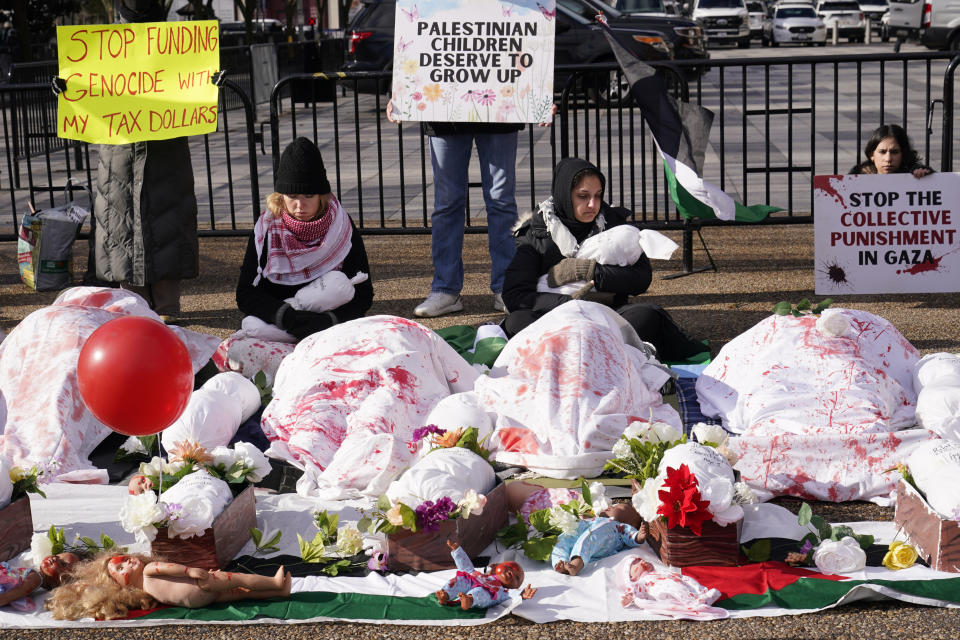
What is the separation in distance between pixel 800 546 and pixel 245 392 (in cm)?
213

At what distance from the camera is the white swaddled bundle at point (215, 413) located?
168 inches

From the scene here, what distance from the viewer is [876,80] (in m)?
23.6

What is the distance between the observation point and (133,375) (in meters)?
3.38

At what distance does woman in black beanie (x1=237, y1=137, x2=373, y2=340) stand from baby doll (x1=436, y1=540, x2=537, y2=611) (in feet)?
7.45

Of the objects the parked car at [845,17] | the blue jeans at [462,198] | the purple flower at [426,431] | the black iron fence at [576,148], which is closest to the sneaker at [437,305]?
the blue jeans at [462,198]

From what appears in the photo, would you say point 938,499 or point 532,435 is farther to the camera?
point 532,435

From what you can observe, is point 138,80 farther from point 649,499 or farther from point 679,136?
point 649,499

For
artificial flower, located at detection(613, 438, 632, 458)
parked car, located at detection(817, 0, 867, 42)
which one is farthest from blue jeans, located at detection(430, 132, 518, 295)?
parked car, located at detection(817, 0, 867, 42)

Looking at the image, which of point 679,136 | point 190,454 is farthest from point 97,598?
point 679,136

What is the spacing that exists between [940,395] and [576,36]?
1400 cm

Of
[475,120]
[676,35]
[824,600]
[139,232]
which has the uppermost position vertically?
[676,35]

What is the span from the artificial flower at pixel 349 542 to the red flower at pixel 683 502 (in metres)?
0.90

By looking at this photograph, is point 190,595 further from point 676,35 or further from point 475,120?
point 676,35

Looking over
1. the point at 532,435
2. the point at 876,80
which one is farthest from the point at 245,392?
the point at 876,80
